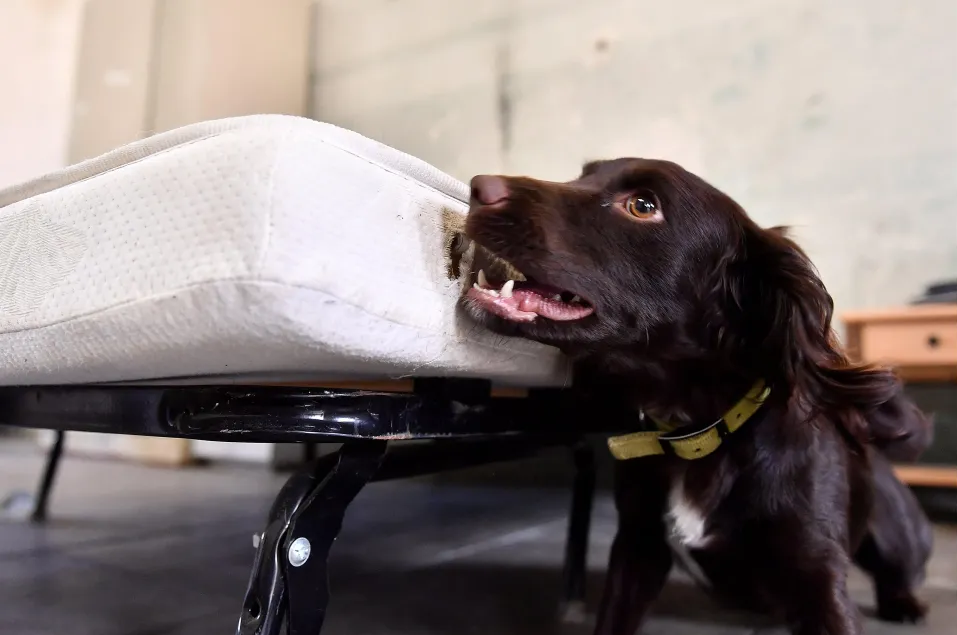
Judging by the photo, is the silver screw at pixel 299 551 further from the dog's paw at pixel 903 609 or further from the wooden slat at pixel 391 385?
the dog's paw at pixel 903 609

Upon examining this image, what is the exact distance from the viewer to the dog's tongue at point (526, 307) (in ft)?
1.96

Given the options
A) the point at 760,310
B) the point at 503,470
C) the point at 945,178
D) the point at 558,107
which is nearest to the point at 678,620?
the point at 760,310

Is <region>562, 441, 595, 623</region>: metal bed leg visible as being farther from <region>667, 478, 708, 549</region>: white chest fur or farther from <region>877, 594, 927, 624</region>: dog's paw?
<region>877, 594, 927, 624</region>: dog's paw

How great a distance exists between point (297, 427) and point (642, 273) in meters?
0.40

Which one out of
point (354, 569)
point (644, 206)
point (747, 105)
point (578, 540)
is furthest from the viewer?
point (747, 105)

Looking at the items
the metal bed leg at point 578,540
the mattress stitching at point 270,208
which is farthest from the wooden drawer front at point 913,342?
the mattress stitching at point 270,208

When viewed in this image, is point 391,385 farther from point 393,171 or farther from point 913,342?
point 913,342

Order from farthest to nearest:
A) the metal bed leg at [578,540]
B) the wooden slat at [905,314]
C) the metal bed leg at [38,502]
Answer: the wooden slat at [905,314], the metal bed leg at [38,502], the metal bed leg at [578,540]

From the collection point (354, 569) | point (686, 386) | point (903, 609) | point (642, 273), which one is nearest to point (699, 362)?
point (686, 386)

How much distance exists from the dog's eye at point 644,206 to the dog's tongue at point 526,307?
148mm

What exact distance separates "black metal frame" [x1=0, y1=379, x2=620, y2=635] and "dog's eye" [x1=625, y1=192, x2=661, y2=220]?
0.84 feet

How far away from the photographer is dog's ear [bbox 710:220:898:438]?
0.72m

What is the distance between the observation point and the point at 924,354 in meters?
1.78

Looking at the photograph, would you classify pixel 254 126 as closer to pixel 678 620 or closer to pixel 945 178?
pixel 678 620
